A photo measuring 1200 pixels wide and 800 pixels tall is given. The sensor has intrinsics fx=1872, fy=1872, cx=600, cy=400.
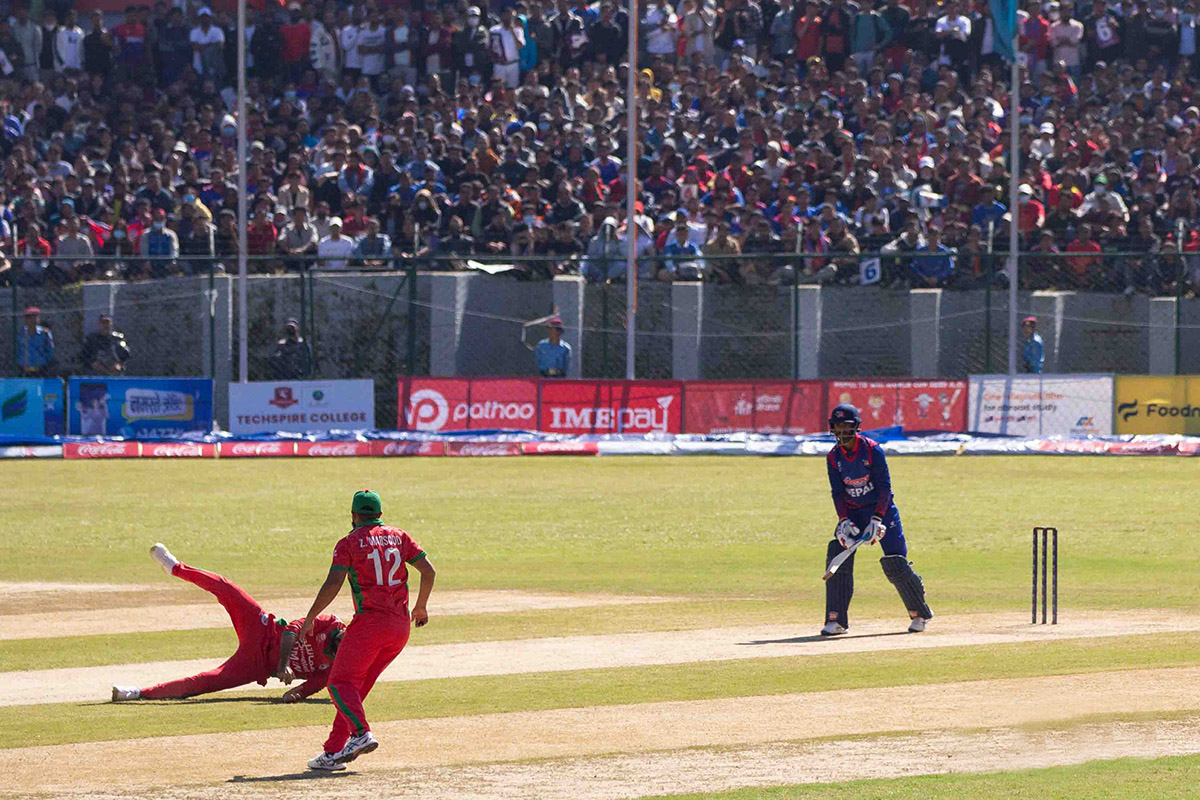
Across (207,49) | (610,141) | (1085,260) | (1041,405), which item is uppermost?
(207,49)

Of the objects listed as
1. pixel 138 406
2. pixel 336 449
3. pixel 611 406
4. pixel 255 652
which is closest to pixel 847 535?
pixel 255 652

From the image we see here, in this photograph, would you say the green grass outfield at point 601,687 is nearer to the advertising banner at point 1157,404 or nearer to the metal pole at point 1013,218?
the advertising banner at point 1157,404

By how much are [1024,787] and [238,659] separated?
219 inches

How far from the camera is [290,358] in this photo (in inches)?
1352

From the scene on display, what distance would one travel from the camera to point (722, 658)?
14.3m

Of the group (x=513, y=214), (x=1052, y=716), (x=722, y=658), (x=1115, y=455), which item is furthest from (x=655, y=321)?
(x=1052, y=716)

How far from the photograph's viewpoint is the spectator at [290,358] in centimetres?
3431

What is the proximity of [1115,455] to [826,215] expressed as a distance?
7.12m

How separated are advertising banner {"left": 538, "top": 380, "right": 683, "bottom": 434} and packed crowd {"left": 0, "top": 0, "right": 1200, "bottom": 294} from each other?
2655 mm

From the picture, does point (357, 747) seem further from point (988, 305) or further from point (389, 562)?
point (988, 305)

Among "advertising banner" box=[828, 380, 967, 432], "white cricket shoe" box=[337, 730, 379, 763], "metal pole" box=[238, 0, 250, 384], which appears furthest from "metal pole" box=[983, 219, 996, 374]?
"white cricket shoe" box=[337, 730, 379, 763]

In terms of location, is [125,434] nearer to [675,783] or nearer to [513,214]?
[513,214]

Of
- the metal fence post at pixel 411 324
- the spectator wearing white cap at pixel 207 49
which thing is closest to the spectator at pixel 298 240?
the metal fence post at pixel 411 324

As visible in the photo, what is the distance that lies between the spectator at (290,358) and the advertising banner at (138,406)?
170 cm
